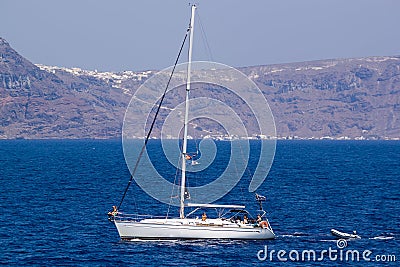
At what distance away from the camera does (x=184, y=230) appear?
300 feet

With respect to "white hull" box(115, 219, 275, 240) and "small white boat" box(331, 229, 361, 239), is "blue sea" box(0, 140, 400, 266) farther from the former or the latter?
"small white boat" box(331, 229, 361, 239)

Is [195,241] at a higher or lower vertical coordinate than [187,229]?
lower

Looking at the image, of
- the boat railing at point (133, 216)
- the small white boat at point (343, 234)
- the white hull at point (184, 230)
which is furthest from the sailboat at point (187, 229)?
the small white boat at point (343, 234)

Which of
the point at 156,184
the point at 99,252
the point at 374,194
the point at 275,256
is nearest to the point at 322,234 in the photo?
the point at 275,256

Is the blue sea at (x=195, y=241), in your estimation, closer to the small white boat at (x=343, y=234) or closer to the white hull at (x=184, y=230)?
the white hull at (x=184, y=230)

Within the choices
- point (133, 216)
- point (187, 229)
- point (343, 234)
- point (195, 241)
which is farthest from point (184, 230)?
point (133, 216)

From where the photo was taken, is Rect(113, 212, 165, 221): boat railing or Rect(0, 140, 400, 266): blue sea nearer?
Rect(0, 140, 400, 266): blue sea

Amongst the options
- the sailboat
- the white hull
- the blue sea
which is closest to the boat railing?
the sailboat

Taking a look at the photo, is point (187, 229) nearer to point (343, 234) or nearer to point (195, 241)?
point (195, 241)

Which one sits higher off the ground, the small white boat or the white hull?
the white hull

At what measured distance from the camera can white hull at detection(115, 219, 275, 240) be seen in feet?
299

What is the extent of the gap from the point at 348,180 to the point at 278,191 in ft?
114

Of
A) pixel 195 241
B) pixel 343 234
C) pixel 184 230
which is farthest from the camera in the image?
pixel 343 234

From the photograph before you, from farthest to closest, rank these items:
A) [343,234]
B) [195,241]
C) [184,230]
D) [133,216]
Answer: [133,216] < [343,234] < [195,241] < [184,230]
